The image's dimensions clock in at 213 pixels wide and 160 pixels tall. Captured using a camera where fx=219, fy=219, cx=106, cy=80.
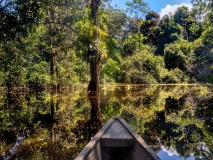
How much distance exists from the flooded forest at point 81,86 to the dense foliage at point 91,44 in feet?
0.21

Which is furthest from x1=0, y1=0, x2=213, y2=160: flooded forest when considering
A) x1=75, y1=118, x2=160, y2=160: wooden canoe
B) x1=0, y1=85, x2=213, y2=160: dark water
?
x1=75, y1=118, x2=160, y2=160: wooden canoe

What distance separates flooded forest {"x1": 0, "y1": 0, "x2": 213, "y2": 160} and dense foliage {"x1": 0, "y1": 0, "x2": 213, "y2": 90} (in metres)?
0.06

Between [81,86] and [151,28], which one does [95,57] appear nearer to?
[81,86]

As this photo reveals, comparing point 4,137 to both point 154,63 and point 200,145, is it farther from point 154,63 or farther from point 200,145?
point 154,63

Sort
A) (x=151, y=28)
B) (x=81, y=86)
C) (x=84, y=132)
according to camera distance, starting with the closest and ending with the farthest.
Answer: (x=84, y=132) < (x=81, y=86) < (x=151, y=28)

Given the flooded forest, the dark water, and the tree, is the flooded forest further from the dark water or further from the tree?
the tree

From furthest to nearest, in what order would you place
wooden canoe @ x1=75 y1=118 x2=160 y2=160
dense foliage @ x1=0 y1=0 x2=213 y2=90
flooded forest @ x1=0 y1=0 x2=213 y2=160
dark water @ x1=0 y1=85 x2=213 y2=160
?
dense foliage @ x1=0 y1=0 x2=213 y2=90 → flooded forest @ x1=0 y1=0 x2=213 y2=160 → dark water @ x1=0 y1=85 x2=213 y2=160 → wooden canoe @ x1=75 y1=118 x2=160 y2=160

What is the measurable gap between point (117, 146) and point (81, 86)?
1861 centimetres

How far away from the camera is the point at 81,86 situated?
2162 cm

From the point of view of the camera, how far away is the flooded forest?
5.20 meters

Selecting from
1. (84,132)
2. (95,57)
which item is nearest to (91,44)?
(95,57)

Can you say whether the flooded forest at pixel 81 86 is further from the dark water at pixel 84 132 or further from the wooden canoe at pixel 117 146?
the wooden canoe at pixel 117 146

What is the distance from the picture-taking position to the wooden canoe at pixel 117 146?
112 inches

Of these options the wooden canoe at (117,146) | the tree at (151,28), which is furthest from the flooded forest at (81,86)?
the tree at (151,28)
